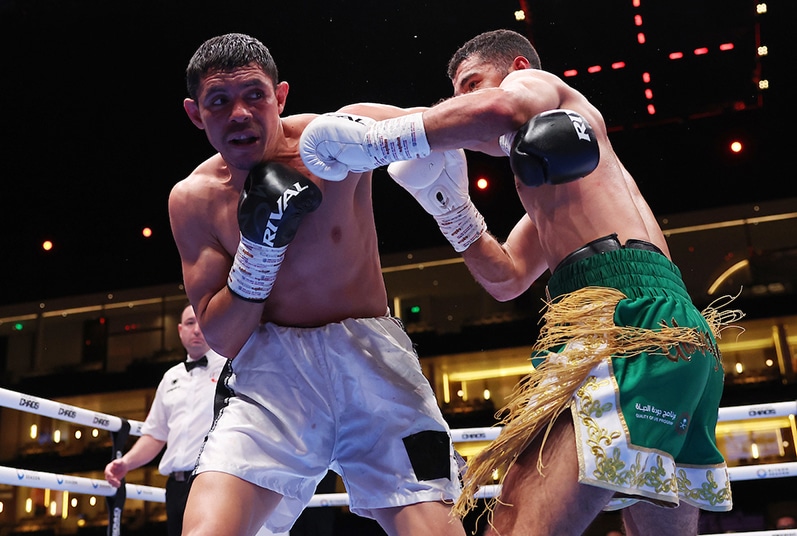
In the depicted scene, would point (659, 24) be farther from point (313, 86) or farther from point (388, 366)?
point (388, 366)

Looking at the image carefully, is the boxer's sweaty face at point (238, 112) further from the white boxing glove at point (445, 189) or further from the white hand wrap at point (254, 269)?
the white boxing glove at point (445, 189)

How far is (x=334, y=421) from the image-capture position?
75.9 inches

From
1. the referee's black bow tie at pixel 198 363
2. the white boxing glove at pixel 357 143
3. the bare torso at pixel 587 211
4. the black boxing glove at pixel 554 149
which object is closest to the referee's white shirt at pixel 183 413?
the referee's black bow tie at pixel 198 363

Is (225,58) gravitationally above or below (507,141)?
above

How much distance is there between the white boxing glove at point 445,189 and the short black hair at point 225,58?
1.50 ft

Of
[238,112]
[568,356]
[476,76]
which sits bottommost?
[568,356]

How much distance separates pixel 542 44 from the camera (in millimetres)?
6137

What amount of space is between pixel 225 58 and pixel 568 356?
1054mm

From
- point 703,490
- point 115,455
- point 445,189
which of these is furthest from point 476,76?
point 115,455

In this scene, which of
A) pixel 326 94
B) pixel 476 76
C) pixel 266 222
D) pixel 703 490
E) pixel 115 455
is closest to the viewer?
pixel 703 490

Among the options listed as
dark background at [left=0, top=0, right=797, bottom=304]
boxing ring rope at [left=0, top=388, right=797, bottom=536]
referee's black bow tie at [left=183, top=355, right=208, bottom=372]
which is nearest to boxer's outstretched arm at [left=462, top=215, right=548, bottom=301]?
boxing ring rope at [left=0, top=388, right=797, bottom=536]

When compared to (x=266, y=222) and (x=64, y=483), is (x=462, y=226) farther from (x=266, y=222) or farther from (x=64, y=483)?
(x=64, y=483)

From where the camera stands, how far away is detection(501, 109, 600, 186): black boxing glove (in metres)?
1.62

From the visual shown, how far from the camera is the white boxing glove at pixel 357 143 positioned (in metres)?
1.73
